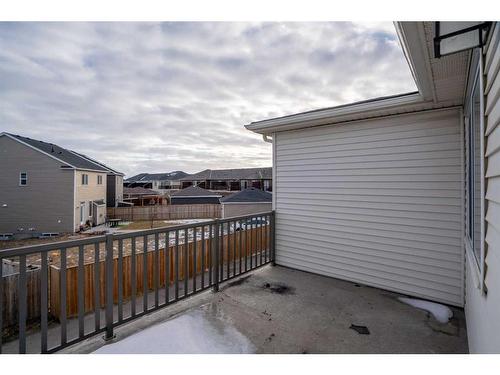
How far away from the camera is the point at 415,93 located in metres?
2.86

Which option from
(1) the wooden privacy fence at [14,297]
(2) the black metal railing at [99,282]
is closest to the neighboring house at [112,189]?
(1) the wooden privacy fence at [14,297]

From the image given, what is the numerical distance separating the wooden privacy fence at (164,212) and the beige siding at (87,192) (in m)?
1.68

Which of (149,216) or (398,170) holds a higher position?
(398,170)

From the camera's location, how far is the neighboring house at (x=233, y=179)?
3356cm

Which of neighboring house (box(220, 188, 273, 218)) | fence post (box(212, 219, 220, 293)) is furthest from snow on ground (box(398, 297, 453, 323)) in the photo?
neighboring house (box(220, 188, 273, 218))

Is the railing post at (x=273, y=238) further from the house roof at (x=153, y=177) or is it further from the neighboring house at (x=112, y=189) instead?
the house roof at (x=153, y=177)

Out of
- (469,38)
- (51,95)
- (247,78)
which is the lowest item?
(469,38)

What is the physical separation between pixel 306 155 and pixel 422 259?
6.90 feet

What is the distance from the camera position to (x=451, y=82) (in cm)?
230

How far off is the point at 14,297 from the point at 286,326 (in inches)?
146

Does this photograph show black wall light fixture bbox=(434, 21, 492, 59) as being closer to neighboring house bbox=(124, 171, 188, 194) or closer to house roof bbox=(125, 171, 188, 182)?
neighboring house bbox=(124, 171, 188, 194)

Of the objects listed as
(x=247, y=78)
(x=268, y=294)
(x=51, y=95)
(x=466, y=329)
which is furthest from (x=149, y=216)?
→ (x=466, y=329)
